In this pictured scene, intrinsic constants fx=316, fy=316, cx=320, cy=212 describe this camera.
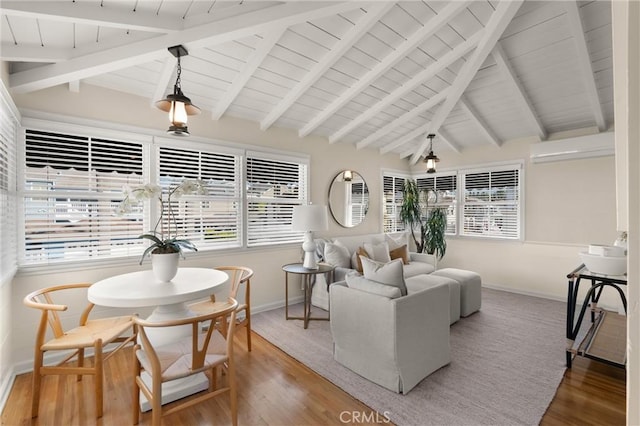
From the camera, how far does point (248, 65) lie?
293cm

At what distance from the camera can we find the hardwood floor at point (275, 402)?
206cm

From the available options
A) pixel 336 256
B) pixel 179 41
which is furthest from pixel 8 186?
pixel 336 256

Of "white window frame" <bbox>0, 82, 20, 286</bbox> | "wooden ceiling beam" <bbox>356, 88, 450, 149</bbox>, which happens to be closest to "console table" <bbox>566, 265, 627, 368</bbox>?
"wooden ceiling beam" <bbox>356, 88, 450, 149</bbox>

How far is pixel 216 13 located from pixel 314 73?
1090 millimetres

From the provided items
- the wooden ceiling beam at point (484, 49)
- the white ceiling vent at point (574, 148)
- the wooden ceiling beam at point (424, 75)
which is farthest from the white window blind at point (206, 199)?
the white ceiling vent at point (574, 148)

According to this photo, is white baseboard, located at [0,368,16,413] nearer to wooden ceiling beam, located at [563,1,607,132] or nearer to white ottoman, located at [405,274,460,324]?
white ottoman, located at [405,274,460,324]

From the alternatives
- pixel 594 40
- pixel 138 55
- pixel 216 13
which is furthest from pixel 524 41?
pixel 138 55

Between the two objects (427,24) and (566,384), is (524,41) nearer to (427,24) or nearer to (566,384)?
(427,24)

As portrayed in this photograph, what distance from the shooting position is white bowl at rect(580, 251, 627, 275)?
2496mm

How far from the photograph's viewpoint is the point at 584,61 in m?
3.11

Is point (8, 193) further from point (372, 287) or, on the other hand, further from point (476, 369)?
point (476, 369)

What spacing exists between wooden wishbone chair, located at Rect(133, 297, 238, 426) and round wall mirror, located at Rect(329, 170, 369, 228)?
3.17 meters

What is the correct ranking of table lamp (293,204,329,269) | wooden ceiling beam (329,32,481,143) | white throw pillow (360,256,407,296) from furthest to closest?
1. table lamp (293,204,329,269)
2. wooden ceiling beam (329,32,481,143)
3. white throw pillow (360,256,407,296)

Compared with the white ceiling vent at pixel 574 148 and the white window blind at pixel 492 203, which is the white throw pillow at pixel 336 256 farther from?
the white ceiling vent at pixel 574 148
